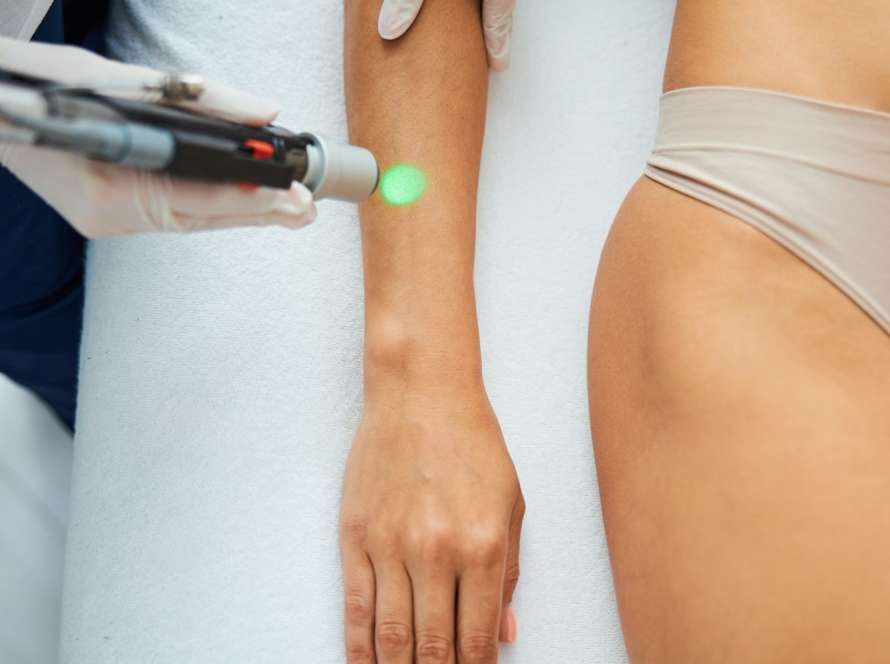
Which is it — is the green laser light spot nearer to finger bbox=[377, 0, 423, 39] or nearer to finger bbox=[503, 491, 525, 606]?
finger bbox=[377, 0, 423, 39]

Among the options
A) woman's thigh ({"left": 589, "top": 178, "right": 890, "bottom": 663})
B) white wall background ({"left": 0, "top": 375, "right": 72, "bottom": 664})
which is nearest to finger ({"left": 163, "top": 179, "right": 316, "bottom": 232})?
woman's thigh ({"left": 589, "top": 178, "right": 890, "bottom": 663})

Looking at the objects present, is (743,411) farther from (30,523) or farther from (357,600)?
(30,523)

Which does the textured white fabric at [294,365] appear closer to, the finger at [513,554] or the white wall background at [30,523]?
the finger at [513,554]

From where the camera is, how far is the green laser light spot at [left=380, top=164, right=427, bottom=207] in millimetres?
737

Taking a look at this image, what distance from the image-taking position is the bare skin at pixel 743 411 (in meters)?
0.53

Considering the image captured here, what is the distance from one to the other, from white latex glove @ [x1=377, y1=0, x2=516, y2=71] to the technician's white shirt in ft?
0.96

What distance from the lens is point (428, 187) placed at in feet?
2.41

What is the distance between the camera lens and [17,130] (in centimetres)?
39

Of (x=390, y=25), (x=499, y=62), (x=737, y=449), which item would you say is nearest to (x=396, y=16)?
(x=390, y=25)

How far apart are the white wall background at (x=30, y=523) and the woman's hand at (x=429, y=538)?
1.72 ft

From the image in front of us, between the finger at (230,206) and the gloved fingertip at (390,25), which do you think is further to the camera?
the gloved fingertip at (390,25)

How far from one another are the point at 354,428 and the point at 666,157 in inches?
14.3

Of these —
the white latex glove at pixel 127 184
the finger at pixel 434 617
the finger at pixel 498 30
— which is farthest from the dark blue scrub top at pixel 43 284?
the finger at pixel 434 617

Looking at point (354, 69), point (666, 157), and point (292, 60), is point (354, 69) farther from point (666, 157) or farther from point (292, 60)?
point (666, 157)
